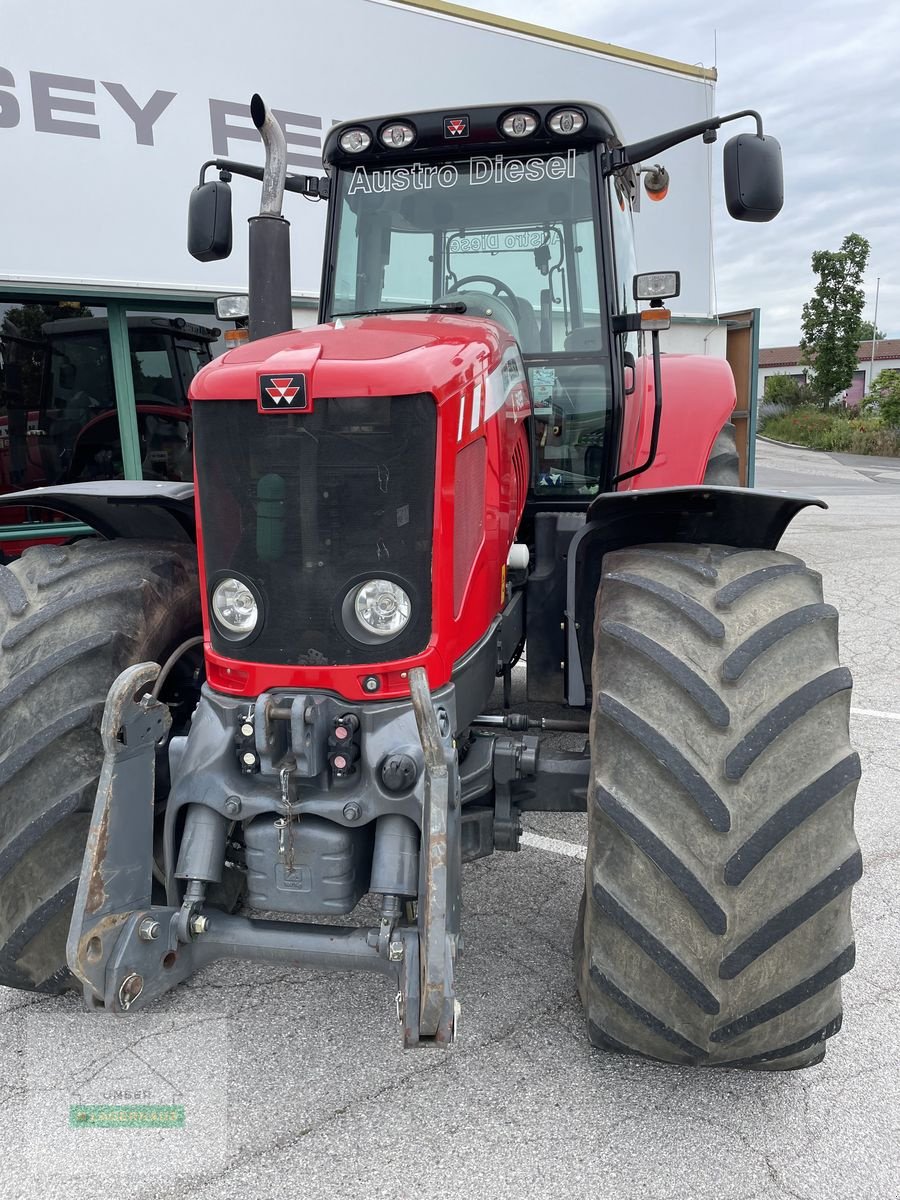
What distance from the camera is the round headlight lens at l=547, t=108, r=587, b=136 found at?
3.22 metres

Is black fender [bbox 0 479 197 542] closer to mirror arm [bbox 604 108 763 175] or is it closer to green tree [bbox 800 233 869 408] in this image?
mirror arm [bbox 604 108 763 175]

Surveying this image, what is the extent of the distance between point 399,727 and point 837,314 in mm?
44001

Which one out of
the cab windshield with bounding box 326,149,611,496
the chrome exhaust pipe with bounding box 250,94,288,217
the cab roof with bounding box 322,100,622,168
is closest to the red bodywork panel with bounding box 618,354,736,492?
the cab windshield with bounding box 326,149,611,496

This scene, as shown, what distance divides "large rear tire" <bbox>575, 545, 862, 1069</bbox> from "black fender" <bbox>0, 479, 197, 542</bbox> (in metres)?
1.36

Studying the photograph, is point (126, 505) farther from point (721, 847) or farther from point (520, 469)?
point (721, 847)

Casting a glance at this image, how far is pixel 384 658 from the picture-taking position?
227 centimetres

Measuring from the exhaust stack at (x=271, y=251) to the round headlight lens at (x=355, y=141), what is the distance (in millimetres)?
431

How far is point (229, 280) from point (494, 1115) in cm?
633

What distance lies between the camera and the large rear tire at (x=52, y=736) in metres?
2.37

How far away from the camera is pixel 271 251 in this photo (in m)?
2.99

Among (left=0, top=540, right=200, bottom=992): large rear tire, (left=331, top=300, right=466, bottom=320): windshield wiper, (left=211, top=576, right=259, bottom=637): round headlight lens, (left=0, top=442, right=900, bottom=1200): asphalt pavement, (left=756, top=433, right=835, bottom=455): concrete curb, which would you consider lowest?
(left=0, top=442, right=900, bottom=1200): asphalt pavement

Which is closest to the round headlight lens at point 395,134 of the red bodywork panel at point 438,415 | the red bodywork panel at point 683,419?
the red bodywork panel at point 438,415

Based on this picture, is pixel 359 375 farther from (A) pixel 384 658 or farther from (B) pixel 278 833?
(B) pixel 278 833

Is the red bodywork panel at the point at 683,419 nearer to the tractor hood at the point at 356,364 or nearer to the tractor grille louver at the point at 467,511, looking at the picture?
the tractor grille louver at the point at 467,511
